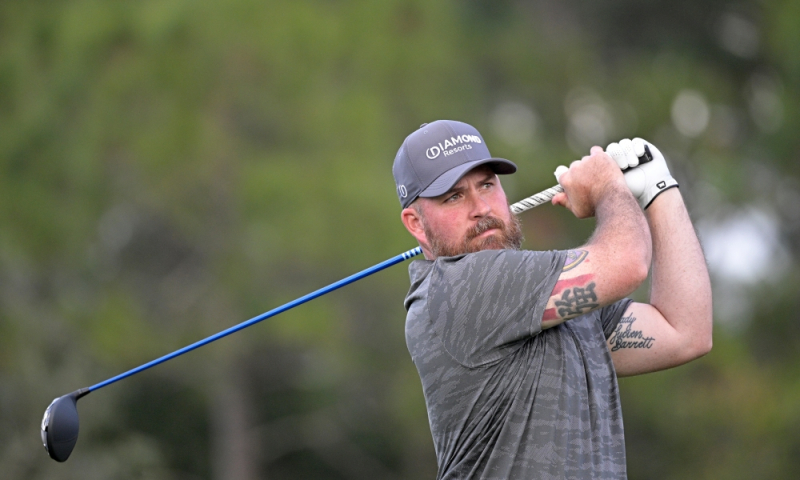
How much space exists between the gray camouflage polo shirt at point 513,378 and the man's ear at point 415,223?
0.26 metres

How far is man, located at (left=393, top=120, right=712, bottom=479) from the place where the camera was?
2.29 m

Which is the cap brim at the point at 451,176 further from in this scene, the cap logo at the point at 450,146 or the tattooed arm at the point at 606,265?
the tattooed arm at the point at 606,265

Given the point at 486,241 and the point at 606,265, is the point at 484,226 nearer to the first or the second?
the point at 486,241

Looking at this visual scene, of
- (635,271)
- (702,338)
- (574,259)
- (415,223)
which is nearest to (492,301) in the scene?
(574,259)

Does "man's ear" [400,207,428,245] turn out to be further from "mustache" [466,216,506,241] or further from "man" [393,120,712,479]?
"mustache" [466,216,506,241]

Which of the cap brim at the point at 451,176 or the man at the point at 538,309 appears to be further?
the cap brim at the point at 451,176

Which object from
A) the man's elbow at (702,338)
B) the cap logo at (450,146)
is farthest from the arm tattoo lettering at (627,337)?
the cap logo at (450,146)

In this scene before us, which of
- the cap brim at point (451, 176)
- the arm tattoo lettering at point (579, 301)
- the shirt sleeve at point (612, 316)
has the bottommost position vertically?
the shirt sleeve at point (612, 316)

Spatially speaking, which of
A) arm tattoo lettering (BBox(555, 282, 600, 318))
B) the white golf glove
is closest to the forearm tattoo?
arm tattoo lettering (BBox(555, 282, 600, 318))

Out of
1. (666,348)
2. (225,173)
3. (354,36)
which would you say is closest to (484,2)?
(354,36)

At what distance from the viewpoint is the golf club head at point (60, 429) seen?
10.5 ft

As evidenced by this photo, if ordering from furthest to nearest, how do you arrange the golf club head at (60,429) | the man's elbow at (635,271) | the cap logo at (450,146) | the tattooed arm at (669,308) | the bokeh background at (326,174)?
the bokeh background at (326,174) < the golf club head at (60,429) < the cap logo at (450,146) < the tattooed arm at (669,308) < the man's elbow at (635,271)

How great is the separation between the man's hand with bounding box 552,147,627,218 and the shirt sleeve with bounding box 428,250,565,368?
0.76ft

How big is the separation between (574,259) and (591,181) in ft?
0.92
